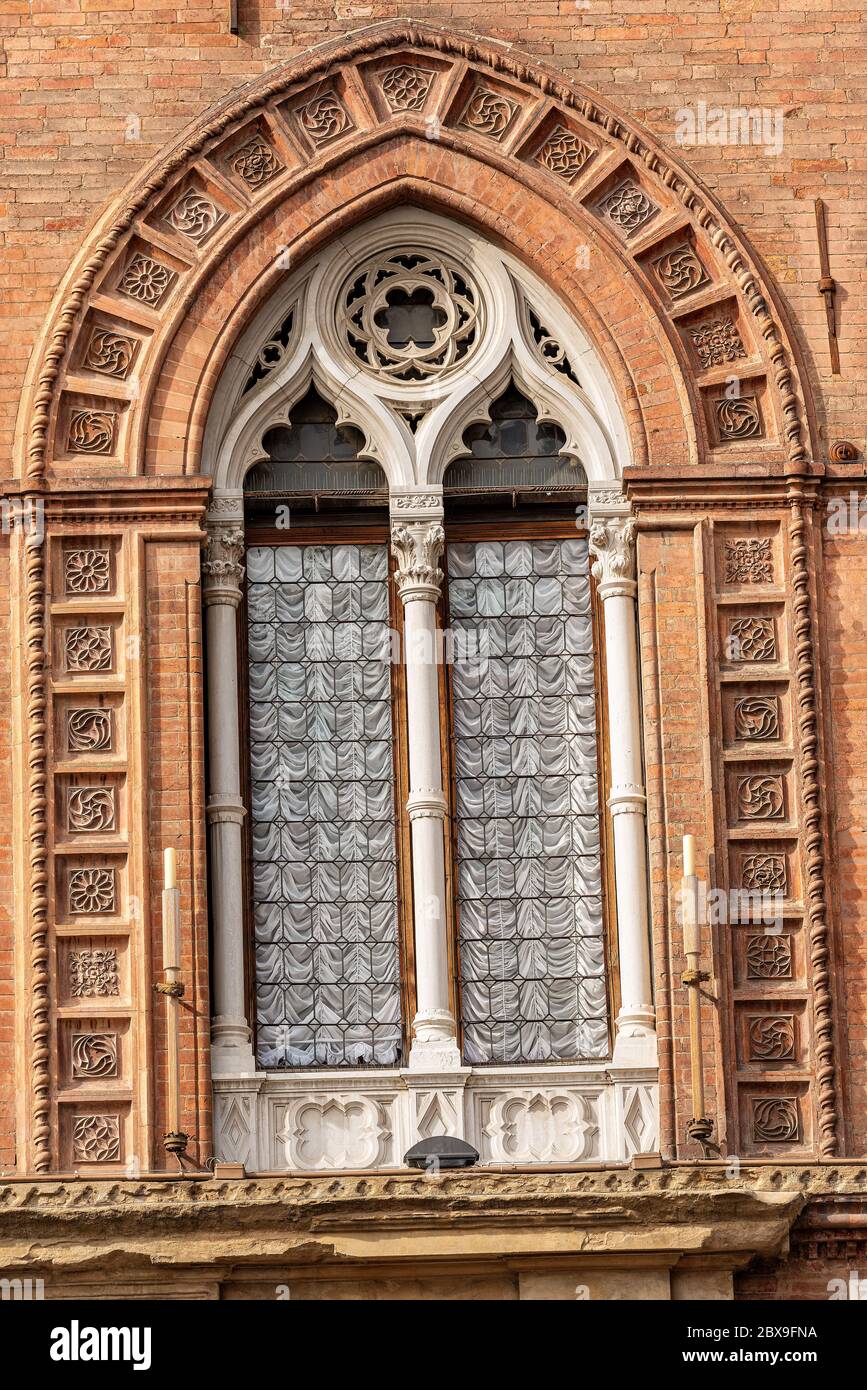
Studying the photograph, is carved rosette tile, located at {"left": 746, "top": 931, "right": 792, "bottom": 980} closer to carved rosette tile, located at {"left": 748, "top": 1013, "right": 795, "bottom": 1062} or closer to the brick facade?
the brick facade

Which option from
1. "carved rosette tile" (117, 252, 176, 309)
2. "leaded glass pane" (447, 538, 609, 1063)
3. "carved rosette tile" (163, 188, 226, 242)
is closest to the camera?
"leaded glass pane" (447, 538, 609, 1063)

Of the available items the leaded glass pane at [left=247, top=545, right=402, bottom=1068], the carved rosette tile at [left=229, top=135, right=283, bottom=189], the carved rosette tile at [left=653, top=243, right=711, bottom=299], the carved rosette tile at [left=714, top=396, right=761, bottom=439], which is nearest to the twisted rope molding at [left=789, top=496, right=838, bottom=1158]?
the carved rosette tile at [left=714, top=396, right=761, bottom=439]

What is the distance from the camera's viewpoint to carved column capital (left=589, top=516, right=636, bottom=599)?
24969mm

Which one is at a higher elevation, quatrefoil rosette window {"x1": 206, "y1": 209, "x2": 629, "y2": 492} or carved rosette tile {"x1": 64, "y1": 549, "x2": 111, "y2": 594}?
quatrefoil rosette window {"x1": 206, "y1": 209, "x2": 629, "y2": 492}

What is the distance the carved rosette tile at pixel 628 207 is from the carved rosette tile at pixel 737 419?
1.26 m

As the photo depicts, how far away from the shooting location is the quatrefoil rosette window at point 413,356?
25234 millimetres

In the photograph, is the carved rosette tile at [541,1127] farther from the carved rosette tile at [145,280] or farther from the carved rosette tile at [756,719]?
the carved rosette tile at [145,280]

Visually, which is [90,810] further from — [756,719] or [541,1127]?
[756,719]

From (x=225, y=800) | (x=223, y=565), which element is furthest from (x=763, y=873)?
(x=223, y=565)

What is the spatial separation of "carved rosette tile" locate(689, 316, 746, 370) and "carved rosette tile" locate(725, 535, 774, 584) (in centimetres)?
120

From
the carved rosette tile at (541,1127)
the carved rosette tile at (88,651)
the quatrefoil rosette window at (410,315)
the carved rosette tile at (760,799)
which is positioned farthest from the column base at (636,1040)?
the quatrefoil rosette window at (410,315)

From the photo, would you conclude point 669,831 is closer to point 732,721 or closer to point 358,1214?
point 732,721

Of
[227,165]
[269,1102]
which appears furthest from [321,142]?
[269,1102]

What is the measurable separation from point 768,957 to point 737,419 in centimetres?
342
